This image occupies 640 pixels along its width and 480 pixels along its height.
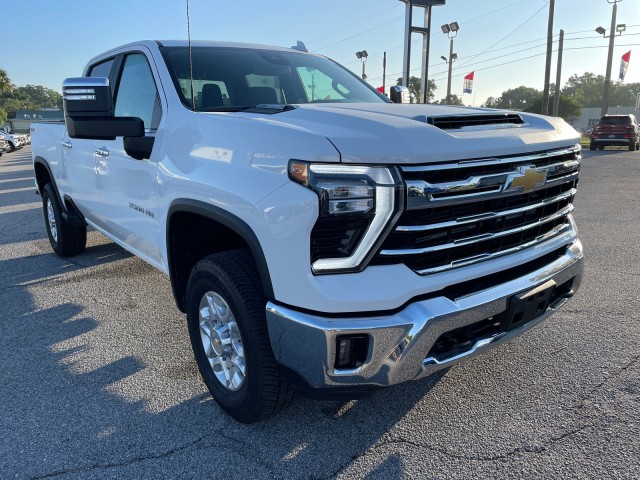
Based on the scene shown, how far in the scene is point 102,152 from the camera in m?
3.80

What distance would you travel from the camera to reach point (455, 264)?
2205 millimetres

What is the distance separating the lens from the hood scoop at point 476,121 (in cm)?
231

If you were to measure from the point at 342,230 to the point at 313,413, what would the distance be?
3.88 ft

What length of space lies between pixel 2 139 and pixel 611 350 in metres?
33.2

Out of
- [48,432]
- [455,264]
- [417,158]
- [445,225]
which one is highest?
[417,158]

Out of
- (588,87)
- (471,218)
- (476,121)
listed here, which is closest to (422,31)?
(476,121)

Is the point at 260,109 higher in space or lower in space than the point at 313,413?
higher

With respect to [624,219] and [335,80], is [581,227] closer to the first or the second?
[624,219]

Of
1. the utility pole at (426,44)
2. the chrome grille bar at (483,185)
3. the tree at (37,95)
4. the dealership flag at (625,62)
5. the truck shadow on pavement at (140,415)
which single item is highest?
the tree at (37,95)

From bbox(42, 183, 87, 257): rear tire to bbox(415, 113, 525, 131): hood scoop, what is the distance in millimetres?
4309

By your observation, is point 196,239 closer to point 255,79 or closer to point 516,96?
point 255,79

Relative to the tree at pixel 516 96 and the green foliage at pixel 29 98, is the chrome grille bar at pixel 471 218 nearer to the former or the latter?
the tree at pixel 516 96

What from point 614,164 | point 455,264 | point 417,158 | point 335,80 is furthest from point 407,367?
point 614,164

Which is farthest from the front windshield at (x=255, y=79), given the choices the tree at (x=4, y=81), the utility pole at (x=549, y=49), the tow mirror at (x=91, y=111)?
the tree at (x=4, y=81)
